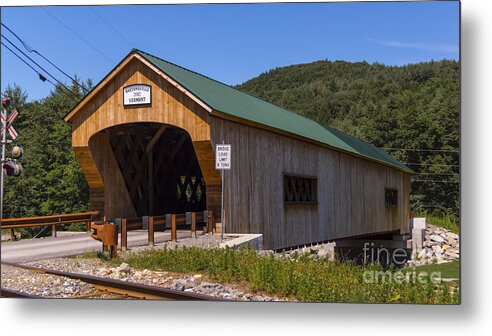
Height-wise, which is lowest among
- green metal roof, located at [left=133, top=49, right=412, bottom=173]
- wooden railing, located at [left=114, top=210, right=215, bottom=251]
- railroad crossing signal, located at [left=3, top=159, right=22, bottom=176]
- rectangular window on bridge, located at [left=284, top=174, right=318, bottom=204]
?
wooden railing, located at [left=114, top=210, right=215, bottom=251]

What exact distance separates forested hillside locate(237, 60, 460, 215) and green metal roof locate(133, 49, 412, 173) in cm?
59

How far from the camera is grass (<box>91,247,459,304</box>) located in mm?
9734

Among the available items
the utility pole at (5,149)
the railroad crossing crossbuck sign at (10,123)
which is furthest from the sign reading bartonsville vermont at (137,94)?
the railroad crossing crossbuck sign at (10,123)

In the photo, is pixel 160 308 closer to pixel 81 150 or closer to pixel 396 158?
pixel 81 150

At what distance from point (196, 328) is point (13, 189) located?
31.0 feet

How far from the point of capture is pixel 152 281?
33.2 feet

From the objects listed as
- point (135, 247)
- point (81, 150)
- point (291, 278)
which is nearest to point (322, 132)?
point (81, 150)

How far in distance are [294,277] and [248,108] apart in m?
7.33

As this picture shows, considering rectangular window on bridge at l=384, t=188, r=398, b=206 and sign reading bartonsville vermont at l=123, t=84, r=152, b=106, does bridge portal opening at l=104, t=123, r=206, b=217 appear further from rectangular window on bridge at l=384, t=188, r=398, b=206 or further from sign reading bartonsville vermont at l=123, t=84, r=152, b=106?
rectangular window on bridge at l=384, t=188, r=398, b=206

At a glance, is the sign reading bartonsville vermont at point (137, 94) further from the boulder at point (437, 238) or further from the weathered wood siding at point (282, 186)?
→ the boulder at point (437, 238)

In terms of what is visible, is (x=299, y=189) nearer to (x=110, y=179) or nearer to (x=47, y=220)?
(x=110, y=179)

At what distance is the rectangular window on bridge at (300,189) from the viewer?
17.5 m

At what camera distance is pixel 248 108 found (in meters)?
16.5

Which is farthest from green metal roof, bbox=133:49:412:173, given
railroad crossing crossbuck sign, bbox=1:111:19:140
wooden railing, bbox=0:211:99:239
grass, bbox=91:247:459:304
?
wooden railing, bbox=0:211:99:239
